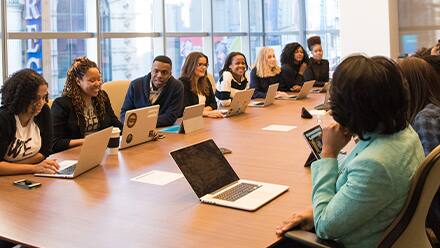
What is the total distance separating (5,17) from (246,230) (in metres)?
4.12

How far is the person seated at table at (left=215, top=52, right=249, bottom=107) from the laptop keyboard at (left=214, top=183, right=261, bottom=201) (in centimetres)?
286

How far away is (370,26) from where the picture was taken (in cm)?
716

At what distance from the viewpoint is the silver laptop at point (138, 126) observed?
288 cm

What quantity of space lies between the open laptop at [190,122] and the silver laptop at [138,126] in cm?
28

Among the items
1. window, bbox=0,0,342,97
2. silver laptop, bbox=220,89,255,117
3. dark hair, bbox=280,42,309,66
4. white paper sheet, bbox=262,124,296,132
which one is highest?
window, bbox=0,0,342,97

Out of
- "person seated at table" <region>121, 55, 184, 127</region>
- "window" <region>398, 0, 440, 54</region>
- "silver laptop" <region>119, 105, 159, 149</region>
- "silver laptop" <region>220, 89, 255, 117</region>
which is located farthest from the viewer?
"window" <region>398, 0, 440, 54</region>

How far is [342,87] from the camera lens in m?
1.43

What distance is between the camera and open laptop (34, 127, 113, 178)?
7.68 feet

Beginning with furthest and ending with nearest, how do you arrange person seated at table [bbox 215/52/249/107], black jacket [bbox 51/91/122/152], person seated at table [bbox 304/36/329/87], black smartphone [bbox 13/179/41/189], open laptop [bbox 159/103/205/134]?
person seated at table [bbox 304/36/329/87], person seated at table [bbox 215/52/249/107], open laptop [bbox 159/103/205/134], black jacket [bbox 51/91/122/152], black smartphone [bbox 13/179/41/189]

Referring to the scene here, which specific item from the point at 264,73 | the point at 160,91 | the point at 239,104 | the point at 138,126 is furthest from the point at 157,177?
the point at 264,73

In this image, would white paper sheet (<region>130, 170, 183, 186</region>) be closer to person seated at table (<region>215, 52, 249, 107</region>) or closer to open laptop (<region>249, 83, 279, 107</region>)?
open laptop (<region>249, 83, 279, 107</region>)

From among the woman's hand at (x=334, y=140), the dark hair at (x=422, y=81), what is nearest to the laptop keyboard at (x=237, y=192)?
the woman's hand at (x=334, y=140)

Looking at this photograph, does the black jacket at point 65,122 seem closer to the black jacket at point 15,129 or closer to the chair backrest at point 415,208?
the black jacket at point 15,129

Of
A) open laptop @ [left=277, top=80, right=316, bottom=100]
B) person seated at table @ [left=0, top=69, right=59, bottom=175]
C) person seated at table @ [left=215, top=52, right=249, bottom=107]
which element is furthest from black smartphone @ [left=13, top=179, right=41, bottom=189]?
open laptop @ [left=277, top=80, right=316, bottom=100]
